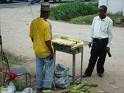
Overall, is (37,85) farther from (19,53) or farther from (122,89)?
(19,53)

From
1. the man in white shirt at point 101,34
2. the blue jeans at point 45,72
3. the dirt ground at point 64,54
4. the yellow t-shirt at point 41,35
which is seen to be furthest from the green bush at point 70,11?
the yellow t-shirt at point 41,35

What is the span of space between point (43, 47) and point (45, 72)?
63 centimetres

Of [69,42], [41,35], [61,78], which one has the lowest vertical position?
[61,78]

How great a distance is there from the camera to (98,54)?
10.2 m

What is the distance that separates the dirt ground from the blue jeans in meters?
1.46

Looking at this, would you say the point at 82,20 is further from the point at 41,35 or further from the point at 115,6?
the point at 41,35

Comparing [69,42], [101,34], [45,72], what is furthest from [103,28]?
[45,72]

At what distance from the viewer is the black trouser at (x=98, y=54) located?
32.7 feet

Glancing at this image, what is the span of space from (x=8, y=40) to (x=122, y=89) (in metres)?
7.86

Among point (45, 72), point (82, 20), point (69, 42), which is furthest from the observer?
point (82, 20)

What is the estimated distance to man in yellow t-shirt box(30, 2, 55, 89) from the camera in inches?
326

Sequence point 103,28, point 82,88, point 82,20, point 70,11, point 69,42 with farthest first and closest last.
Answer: point 70,11, point 82,20, point 103,28, point 69,42, point 82,88

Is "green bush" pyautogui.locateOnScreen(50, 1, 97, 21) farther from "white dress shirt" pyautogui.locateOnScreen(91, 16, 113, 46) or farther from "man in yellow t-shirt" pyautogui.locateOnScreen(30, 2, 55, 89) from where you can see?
"man in yellow t-shirt" pyautogui.locateOnScreen(30, 2, 55, 89)

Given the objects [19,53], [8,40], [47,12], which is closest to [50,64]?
[47,12]
